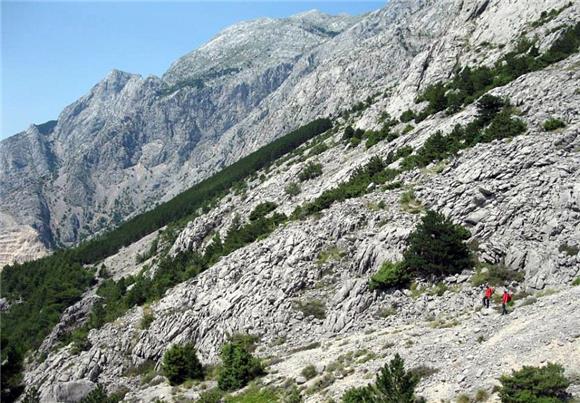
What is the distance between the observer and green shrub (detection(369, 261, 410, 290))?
32062mm

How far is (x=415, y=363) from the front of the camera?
21.8 m

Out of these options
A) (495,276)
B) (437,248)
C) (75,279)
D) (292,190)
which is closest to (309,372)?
(437,248)

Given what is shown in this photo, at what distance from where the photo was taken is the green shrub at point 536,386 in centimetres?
1557

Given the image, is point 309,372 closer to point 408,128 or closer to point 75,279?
point 408,128

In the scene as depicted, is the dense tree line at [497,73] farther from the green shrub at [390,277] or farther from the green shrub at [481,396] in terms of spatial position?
the green shrub at [481,396]

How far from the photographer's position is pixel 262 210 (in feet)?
201

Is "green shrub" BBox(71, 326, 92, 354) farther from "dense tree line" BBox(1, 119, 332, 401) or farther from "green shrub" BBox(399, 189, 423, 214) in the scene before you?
"green shrub" BBox(399, 189, 423, 214)

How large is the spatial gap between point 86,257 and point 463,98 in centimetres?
10047

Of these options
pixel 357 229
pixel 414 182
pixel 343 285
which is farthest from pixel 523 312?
pixel 414 182

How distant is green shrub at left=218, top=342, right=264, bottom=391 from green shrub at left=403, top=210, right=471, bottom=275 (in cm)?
1285

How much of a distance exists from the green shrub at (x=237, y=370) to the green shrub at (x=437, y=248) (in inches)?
506

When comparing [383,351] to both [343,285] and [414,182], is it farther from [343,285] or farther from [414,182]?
[414,182]

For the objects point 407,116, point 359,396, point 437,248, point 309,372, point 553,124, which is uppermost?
point 407,116

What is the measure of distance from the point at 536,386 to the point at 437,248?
15733mm
